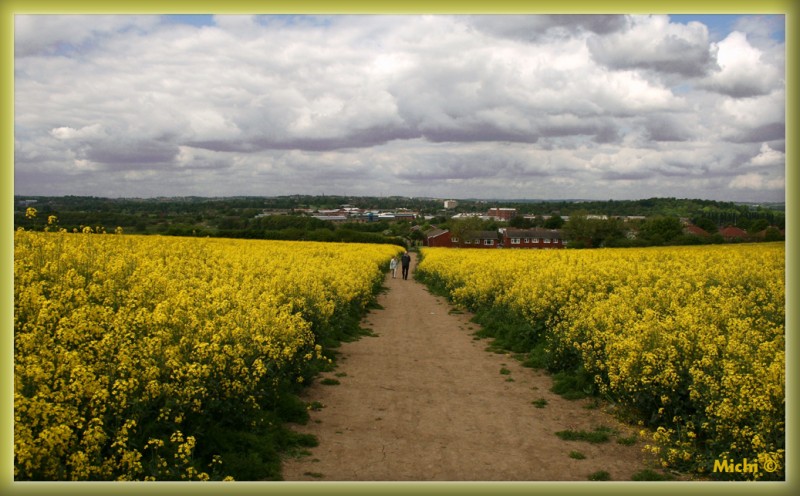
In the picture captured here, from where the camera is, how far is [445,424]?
864 cm

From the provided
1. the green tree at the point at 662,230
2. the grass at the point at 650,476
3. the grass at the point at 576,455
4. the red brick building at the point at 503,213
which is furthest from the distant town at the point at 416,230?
the red brick building at the point at 503,213

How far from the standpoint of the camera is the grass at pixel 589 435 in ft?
26.5

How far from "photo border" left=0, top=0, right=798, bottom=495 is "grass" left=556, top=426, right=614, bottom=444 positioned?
2.72 meters

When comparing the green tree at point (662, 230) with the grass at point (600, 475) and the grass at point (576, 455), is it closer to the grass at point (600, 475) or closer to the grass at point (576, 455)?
the grass at point (576, 455)

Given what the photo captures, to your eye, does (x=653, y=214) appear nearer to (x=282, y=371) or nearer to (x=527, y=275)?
(x=527, y=275)

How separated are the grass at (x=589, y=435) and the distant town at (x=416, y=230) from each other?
356 centimetres

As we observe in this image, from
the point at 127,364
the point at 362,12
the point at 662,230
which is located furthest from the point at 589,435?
the point at 662,230

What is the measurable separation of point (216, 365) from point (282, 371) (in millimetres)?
2273

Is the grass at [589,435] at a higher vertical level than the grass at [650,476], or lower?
lower

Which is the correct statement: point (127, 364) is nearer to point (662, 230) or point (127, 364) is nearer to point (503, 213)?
point (662, 230)

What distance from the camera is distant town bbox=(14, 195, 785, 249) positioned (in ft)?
37.9

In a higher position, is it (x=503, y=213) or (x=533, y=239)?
(x=503, y=213)

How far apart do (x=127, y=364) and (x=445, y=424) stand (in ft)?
15.4

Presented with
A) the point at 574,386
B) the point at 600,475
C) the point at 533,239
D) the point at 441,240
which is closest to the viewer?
the point at 600,475
